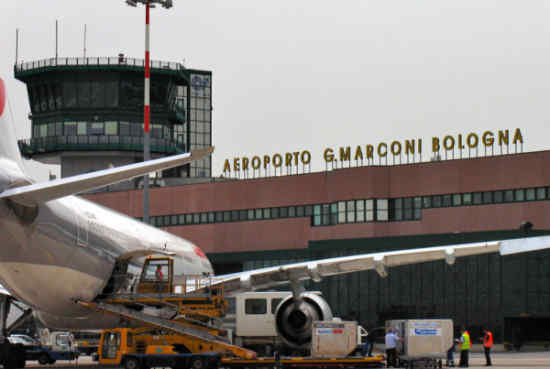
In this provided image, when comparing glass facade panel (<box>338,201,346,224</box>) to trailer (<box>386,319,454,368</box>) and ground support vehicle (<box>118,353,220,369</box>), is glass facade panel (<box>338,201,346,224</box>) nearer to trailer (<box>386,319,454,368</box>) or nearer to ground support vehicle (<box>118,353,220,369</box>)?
trailer (<box>386,319,454,368</box>)

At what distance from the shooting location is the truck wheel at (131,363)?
2738 cm

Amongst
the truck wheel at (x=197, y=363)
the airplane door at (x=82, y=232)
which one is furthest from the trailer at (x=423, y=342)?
the airplane door at (x=82, y=232)

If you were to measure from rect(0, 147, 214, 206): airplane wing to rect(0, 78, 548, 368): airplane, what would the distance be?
0.02 m

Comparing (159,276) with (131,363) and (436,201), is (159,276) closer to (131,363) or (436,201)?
(131,363)

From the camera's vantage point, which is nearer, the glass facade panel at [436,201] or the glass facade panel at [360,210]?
the glass facade panel at [436,201]

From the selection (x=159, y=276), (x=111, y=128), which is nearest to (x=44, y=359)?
(x=159, y=276)

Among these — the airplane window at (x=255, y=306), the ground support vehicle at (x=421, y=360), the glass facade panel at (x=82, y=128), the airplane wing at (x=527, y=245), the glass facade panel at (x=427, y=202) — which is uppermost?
the glass facade panel at (x=82, y=128)

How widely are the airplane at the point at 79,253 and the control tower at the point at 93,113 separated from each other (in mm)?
54509

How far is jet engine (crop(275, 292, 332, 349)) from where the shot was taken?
31.9 meters

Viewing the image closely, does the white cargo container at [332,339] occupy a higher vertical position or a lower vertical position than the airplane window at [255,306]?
lower

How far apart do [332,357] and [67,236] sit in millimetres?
8643

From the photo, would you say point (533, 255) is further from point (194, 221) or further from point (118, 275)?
point (118, 275)

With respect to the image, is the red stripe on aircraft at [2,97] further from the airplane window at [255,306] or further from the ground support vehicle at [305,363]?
the airplane window at [255,306]

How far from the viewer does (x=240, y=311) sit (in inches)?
1462
